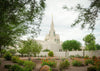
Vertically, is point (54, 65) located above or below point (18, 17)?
below

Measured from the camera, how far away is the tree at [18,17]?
127 inches

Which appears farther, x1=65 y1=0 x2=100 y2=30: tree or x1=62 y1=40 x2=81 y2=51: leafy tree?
x1=62 y1=40 x2=81 y2=51: leafy tree

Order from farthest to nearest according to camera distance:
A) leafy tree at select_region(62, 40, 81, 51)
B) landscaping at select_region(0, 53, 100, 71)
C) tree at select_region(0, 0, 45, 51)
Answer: leafy tree at select_region(62, 40, 81, 51), landscaping at select_region(0, 53, 100, 71), tree at select_region(0, 0, 45, 51)

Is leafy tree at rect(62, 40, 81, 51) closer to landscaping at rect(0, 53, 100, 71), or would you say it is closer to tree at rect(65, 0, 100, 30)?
landscaping at rect(0, 53, 100, 71)

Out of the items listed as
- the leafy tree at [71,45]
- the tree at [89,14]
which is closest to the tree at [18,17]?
the tree at [89,14]

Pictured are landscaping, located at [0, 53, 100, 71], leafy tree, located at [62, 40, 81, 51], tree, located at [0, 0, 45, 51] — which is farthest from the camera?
leafy tree, located at [62, 40, 81, 51]

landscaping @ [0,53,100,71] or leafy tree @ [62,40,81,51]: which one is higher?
leafy tree @ [62,40,81,51]

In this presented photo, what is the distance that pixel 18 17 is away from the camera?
15.8 ft

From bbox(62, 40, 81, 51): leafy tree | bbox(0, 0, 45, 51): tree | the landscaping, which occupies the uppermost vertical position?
bbox(0, 0, 45, 51): tree

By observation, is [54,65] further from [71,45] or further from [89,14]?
[71,45]

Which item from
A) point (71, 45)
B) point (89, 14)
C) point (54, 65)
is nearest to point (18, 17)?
point (89, 14)

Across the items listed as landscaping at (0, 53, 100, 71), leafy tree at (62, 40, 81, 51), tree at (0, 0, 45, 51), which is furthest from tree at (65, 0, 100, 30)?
leafy tree at (62, 40, 81, 51)

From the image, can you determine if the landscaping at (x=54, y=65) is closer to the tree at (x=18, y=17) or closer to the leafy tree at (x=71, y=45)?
the tree at (x=18, y=17)

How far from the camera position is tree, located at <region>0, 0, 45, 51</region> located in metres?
3.23
